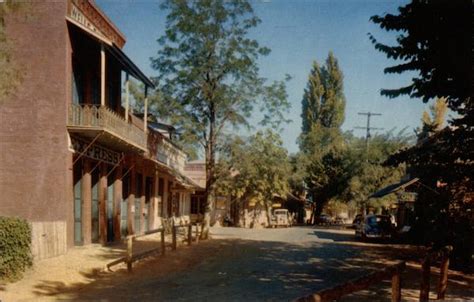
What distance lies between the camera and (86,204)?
16.9 metres

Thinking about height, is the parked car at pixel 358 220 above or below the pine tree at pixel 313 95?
below

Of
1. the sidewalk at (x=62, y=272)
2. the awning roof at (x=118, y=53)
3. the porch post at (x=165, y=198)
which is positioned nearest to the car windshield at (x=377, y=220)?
the porch post at (x=165, y=198)

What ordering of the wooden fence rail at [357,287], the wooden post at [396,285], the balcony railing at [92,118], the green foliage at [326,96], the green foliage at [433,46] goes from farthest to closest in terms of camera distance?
the green foliage at [326,96] < the balcony railing at [92,118] < the green foliage at [433,46] < the wooden post at [396,285] < the wooden fence rail at [357,287]

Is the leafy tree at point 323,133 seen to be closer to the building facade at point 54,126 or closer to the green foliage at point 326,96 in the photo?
the green foliage at point 326,96

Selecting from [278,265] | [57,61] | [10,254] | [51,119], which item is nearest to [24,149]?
[51,119]

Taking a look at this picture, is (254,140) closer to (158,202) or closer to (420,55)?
(158,202)

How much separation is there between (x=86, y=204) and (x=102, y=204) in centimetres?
159

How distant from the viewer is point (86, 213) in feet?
55.2

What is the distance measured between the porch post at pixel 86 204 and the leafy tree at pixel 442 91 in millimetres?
Answer: 11136

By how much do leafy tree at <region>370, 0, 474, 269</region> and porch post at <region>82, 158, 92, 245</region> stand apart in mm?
11136

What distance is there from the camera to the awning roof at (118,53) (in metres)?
15.3

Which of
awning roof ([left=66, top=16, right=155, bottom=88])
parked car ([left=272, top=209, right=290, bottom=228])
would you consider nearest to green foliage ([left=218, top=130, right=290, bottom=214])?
parked car ([left=272, top=209, right=290, bottom=228])

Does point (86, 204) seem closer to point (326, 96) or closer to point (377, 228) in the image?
point (377, 228)

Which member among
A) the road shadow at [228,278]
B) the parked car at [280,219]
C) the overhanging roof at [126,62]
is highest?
the overhanging roof at [126,62]
